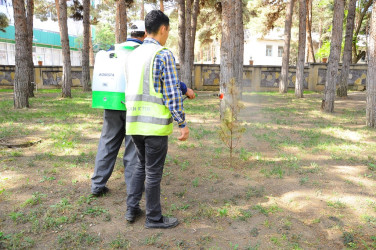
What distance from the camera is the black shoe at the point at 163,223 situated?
318 cm

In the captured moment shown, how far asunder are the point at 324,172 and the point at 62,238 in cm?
412

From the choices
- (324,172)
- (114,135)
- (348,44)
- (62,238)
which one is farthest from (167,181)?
(348,44)

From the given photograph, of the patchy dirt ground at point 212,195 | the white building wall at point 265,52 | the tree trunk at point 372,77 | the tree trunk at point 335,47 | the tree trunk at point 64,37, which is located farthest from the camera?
the white building wall at point 265,52

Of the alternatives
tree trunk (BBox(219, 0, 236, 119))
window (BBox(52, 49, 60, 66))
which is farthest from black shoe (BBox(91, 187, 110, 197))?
window (BBox(52, 49, 60, 66))

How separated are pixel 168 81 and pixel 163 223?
154 cm

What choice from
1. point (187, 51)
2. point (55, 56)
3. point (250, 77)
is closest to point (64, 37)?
point (187, 51)

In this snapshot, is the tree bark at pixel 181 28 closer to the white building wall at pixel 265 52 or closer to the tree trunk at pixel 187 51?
the tree trunk at pixel 187 51

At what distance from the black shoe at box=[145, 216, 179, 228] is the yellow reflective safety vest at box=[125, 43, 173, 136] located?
104 centimetres

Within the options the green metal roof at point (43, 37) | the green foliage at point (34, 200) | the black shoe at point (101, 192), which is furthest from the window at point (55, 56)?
the black shoe at point (101, 192)

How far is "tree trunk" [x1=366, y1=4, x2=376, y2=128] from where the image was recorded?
7.45 metres

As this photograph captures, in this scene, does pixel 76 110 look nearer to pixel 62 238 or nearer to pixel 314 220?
pixel 62 238

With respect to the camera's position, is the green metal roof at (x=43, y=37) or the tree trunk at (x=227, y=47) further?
the green metal roof at (x=43, y=37)

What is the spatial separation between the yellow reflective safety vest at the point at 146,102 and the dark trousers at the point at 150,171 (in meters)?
0.12

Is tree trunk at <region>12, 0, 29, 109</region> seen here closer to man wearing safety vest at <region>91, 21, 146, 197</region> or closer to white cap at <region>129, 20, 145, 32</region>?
man wearing safety vest at <region>91, 21, 146, 197</region>
